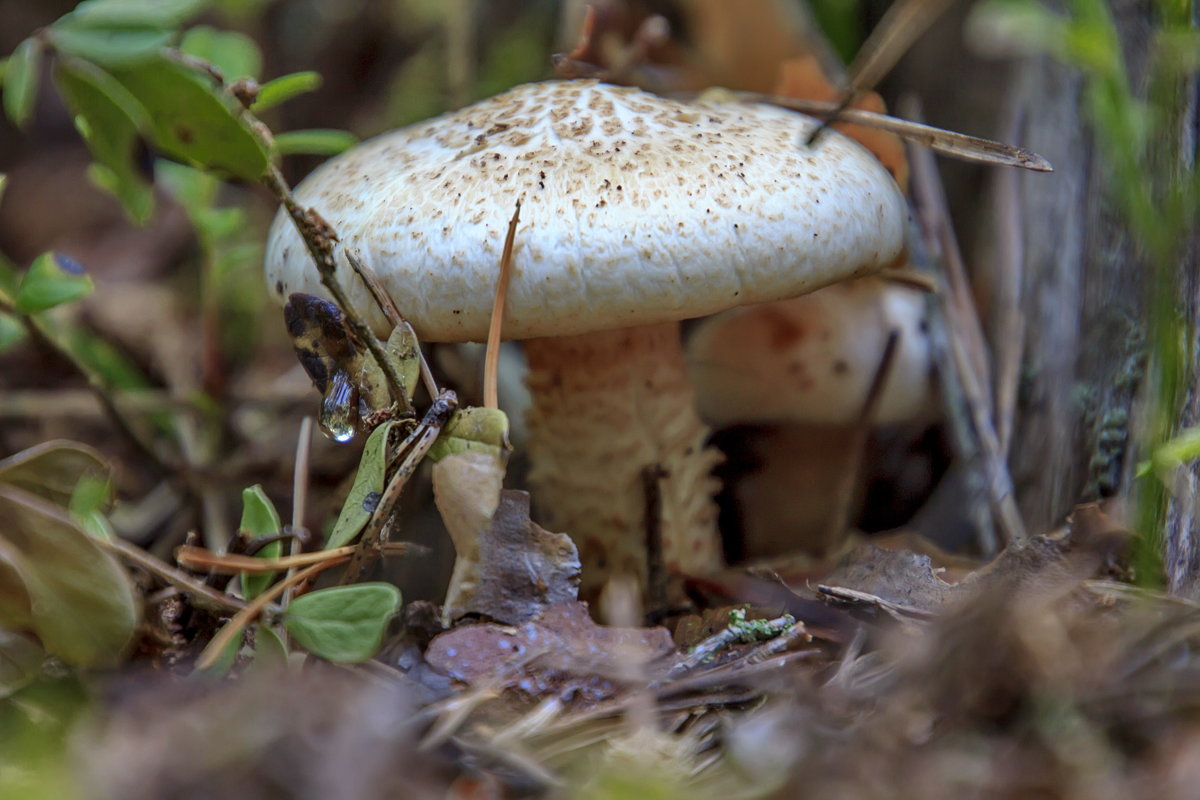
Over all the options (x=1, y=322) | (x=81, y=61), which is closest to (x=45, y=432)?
(x=1, y=322)

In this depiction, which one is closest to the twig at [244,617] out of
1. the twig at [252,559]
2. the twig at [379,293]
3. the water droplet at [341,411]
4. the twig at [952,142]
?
the twig at [252,559]

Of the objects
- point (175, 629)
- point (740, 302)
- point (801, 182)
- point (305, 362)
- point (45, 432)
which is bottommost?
point (45, 432)

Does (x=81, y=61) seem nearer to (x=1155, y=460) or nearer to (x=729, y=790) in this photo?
(x=729, y=790)

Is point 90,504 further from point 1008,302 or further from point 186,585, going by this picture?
point 1008,302

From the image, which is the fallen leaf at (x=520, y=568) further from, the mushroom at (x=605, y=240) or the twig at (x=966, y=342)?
the twig at (x=966, y=342)

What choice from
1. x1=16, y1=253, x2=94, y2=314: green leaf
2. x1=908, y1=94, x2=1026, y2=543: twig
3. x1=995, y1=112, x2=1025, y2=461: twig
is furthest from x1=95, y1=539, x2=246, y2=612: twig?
x1=995, y1=112, x2=1025, y2=461: twig

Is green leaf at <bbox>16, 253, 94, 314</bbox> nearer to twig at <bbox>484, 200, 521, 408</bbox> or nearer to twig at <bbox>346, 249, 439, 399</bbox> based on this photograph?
twig at <bbox>346, 249, 439, 399</bbox>
